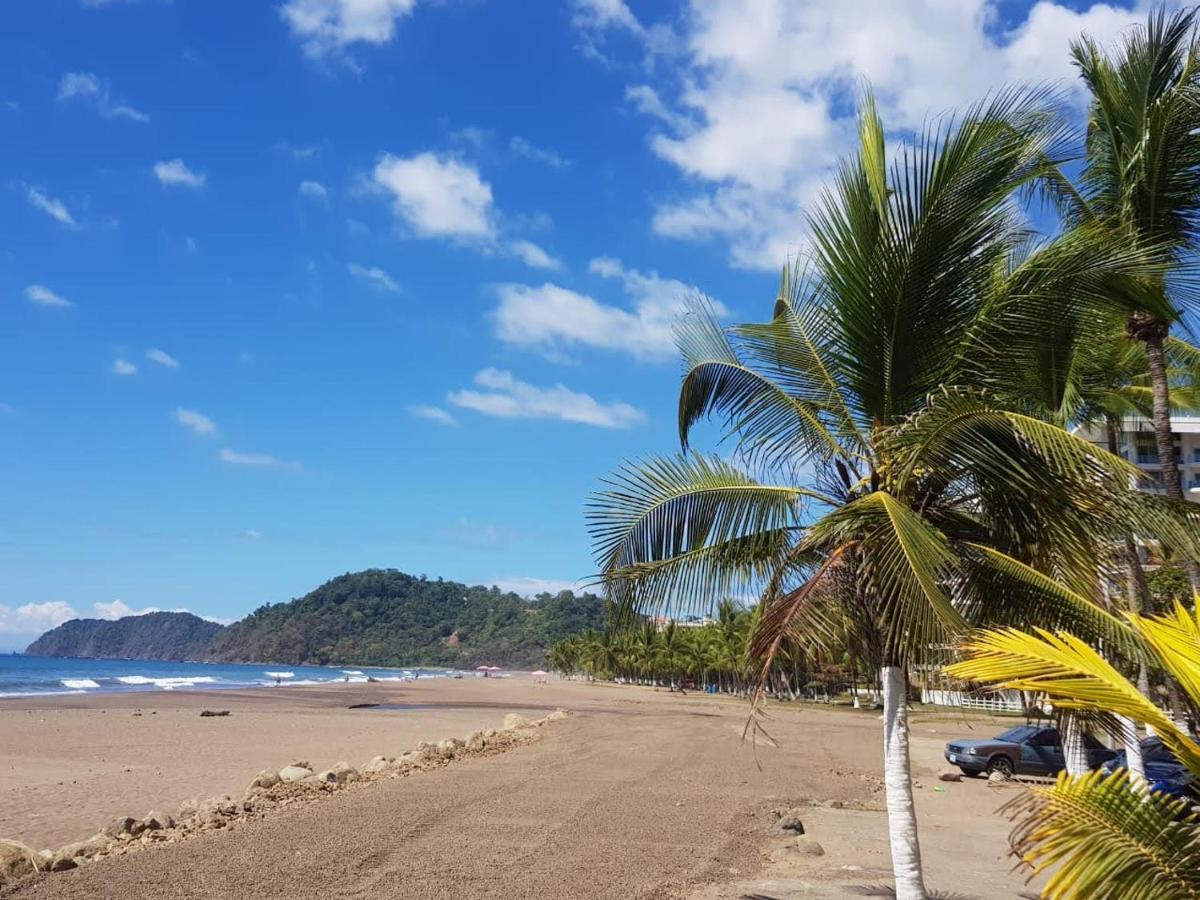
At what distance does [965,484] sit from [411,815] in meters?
8.98

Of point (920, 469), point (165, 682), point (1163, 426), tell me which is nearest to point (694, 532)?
point (920, 469)

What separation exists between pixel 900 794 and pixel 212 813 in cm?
996

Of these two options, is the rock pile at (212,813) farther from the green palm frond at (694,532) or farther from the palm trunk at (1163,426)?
the palm trunk at (1163,426)

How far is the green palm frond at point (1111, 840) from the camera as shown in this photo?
119 inches

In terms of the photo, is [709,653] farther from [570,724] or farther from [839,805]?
[839,805]

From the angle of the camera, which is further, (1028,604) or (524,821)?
(524,821)

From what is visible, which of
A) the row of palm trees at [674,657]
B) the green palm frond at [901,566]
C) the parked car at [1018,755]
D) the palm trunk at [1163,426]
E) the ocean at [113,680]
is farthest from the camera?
the row of palm trees at [674,657]

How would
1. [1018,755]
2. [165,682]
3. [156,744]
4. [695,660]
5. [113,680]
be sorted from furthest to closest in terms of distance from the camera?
[695,660]
[113,680]
[165,682]
[156,744]
[1018,755]

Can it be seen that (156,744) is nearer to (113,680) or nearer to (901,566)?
(901,566)

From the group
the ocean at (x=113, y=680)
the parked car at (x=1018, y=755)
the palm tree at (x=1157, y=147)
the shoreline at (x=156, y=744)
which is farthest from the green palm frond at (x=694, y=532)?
the ocean at (x=113, y=680)

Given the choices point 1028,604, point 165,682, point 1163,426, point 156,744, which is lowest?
point 165,682

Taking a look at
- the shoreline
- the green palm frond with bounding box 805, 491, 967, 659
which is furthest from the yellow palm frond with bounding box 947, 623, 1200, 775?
the shoreline

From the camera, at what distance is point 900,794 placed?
5.93m

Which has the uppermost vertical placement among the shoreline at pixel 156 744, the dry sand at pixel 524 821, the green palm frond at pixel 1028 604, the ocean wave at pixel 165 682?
the green palm frond at pixel 1028 604
